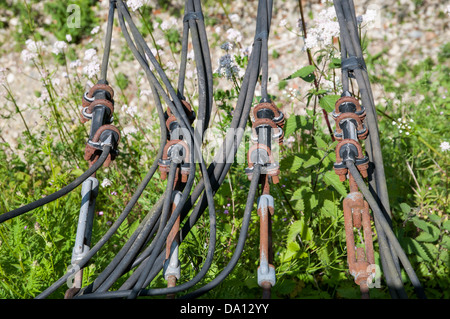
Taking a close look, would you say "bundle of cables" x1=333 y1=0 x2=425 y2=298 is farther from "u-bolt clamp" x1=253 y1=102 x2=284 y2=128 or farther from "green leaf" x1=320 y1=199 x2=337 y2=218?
"green leaf" x1=320 y1=199 x2=337 y2=218

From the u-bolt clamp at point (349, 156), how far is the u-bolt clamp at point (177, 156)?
384 millimetres

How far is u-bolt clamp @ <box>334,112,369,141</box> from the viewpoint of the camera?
1104mm

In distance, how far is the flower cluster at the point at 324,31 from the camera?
194 cm

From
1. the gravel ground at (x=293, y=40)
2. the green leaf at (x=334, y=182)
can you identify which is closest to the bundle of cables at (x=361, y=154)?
the green leaf at (x=334, y=182)

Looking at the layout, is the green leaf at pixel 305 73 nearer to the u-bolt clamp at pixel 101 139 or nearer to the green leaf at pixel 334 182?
the green leaf at pixel 334 182

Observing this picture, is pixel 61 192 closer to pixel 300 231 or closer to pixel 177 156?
pixel 177 156

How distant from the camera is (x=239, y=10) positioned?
4.79 metres

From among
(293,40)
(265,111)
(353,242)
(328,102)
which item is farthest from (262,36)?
(293,40)

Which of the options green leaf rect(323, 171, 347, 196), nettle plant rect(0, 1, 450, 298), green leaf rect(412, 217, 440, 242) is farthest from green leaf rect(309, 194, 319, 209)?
green leaf rect(412, 217, 440, 242)

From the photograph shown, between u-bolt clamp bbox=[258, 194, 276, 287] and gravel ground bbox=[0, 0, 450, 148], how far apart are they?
269cm

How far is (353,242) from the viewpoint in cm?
99
